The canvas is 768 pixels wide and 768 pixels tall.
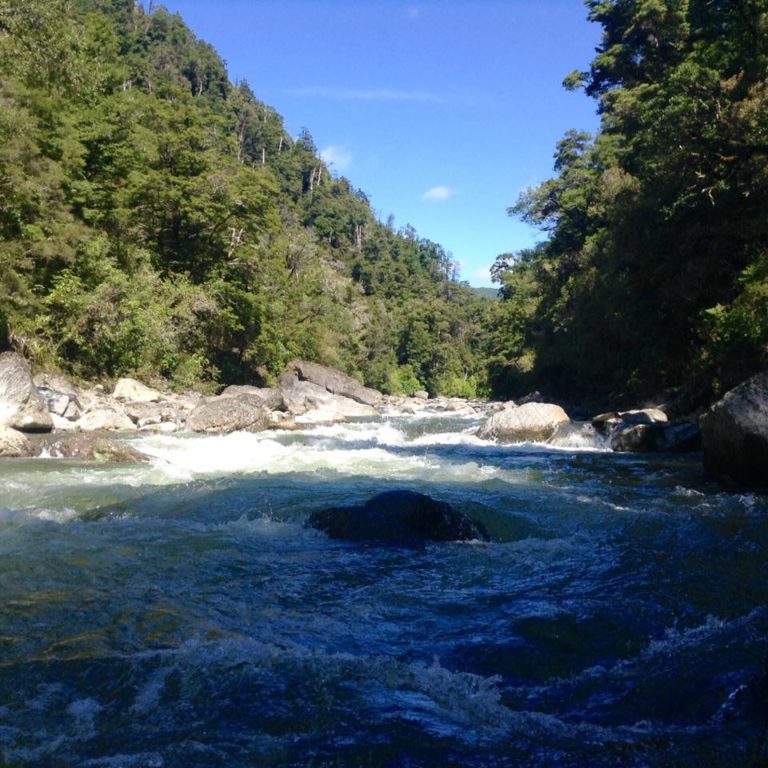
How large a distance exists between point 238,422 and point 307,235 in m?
31.1

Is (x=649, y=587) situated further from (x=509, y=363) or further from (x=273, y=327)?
(x=509, y=363)

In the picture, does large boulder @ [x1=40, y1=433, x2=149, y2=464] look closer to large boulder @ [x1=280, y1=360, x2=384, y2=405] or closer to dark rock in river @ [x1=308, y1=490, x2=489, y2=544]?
dark rock in river @ [x1=308, y1=490, x2=489, y2=544]

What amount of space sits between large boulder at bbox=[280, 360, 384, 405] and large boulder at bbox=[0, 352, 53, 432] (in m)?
21.9

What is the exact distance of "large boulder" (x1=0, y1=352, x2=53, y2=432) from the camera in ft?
50.1

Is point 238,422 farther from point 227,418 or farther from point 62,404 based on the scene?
point 62,404

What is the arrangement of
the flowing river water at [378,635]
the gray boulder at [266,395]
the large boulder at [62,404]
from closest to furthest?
the flowing river water at [378,635] < the large boulder at [62,404] < the gray boulder at [266,395]

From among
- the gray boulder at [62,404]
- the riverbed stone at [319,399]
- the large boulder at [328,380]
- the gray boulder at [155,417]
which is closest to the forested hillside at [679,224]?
the riverbed stone at [319,399]

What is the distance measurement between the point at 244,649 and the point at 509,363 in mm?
45324

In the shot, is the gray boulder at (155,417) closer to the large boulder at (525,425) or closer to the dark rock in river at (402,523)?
the large boulder at (525,425)

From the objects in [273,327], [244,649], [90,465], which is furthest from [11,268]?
[244,649]

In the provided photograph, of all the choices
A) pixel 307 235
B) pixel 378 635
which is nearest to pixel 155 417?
pixel 378 635

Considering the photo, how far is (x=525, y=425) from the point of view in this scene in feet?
58.0

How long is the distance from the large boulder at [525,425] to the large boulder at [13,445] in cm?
1098

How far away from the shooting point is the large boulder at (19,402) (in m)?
15.3
